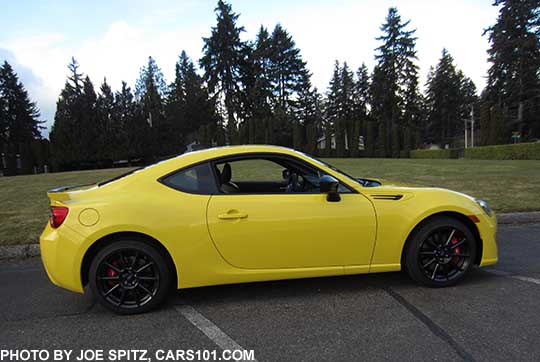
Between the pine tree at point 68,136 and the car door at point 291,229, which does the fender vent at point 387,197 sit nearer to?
the car door at point 291,229

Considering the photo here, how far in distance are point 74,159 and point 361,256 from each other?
39.8 metres

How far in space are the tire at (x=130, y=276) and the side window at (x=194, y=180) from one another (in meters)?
0.59

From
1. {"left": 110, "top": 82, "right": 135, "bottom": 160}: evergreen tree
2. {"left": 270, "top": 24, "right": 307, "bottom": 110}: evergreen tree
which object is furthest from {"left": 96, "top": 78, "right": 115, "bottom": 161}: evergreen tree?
{"left": 270, "top": 24, "right": 307, "bottom": 110}: evergreen tree

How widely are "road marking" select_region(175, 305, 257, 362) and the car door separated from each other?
53 centimetres

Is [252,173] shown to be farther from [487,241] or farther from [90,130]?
[90,130]

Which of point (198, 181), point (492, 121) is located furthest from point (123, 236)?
point (492, 121)

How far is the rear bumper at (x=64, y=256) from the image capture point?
A: 113 inches

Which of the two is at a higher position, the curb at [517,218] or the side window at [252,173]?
the side window at [252,173]

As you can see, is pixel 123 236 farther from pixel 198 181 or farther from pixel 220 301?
pixel 220 301

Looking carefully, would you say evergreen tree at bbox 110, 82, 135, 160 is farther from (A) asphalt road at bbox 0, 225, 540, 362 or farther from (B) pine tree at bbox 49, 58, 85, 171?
(A) asphalt road at bbox 0, 225, 540, 362

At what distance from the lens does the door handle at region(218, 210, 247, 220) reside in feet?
9.75

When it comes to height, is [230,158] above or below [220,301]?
above

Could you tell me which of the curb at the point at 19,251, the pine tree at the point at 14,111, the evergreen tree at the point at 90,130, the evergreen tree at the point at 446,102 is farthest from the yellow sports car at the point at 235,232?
the evergreen tree at the point at 446,102

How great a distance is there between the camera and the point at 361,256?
322 centimetres
